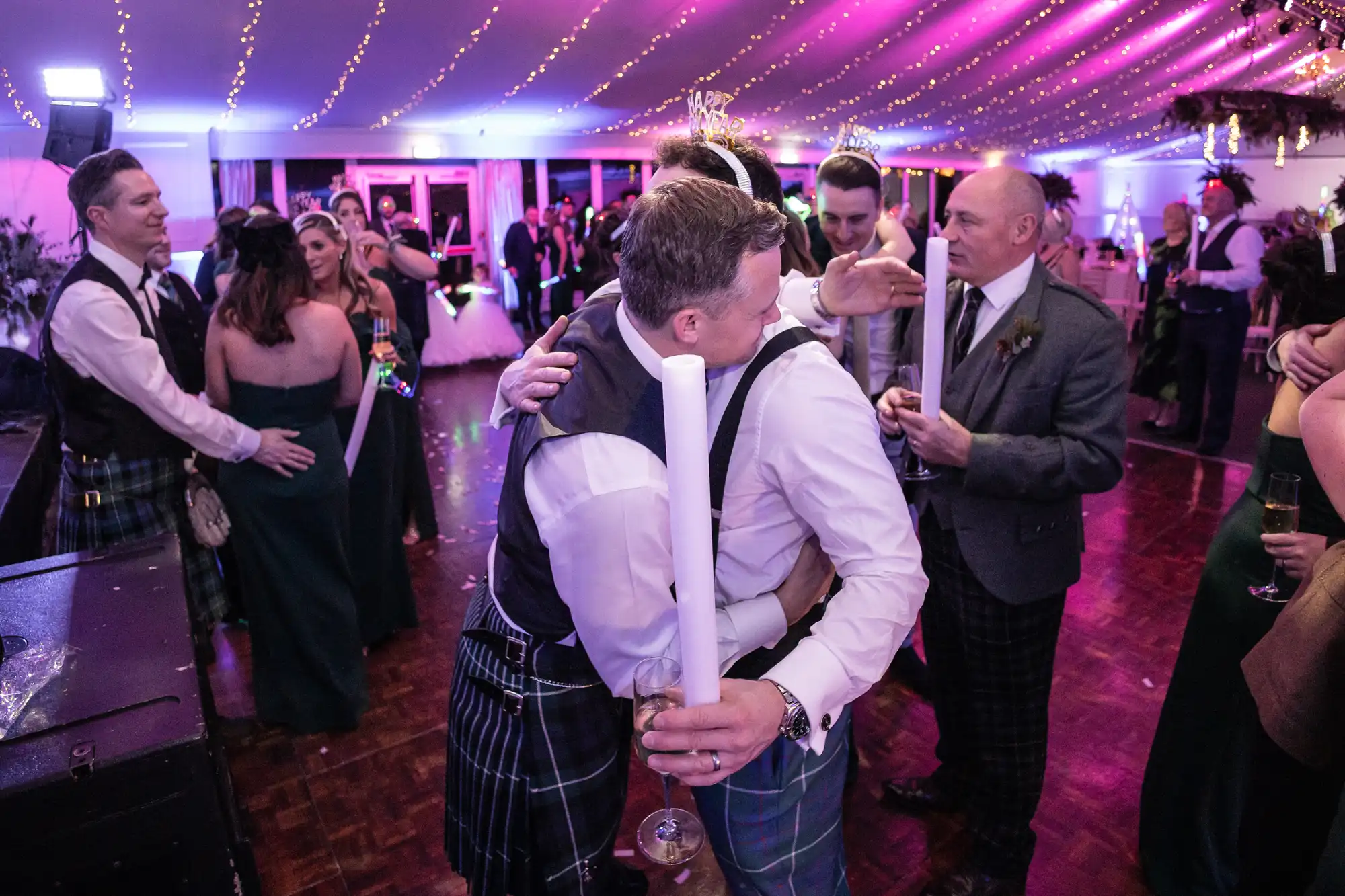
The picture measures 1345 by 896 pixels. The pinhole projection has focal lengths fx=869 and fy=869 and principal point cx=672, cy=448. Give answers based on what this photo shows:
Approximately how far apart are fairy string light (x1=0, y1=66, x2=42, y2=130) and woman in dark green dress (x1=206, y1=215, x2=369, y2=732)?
7.05 meters

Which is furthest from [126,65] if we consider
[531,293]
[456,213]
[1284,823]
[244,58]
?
[1284,823]

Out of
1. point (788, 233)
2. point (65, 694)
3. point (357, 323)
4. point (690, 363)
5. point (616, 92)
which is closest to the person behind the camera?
point (690, 363)

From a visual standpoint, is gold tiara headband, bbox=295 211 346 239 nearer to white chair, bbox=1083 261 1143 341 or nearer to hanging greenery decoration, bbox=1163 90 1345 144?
hanging greenery decoration, bbox=1163 90 1345 144

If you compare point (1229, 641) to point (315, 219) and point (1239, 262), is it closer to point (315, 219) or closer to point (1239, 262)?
point (315, 219)

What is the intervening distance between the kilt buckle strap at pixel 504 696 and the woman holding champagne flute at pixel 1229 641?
1.38 metres

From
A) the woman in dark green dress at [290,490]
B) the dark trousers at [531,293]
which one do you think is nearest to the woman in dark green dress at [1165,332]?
the woman in dark green dress at [290,490]

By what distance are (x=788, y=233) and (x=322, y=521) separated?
1655 mm

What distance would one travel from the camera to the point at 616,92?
410 inches

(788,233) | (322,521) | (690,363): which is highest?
(788,233)

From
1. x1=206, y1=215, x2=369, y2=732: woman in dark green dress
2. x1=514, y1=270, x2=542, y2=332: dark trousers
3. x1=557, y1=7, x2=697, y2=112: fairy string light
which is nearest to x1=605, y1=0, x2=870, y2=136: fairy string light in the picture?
x1=557, y1=7, x2=697, y2=112: fairy string light

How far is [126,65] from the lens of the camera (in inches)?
299

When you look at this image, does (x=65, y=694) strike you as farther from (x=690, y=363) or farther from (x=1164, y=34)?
(x=1164, y=34)

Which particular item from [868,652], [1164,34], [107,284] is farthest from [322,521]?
[1164,34]

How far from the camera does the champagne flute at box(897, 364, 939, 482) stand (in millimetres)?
1805
